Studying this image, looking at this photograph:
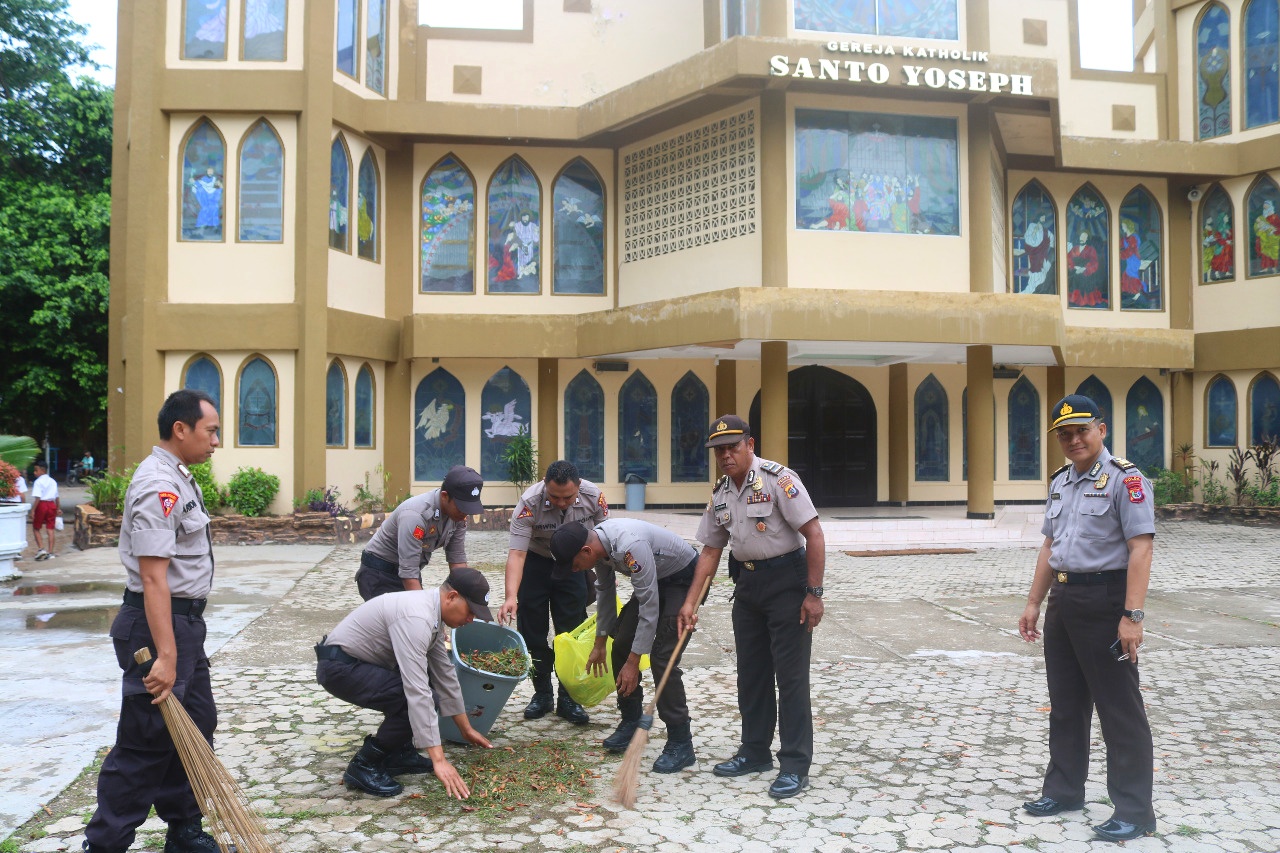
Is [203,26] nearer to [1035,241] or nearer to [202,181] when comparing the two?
[202,181]

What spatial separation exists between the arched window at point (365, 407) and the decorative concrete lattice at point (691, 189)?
498 centimetres

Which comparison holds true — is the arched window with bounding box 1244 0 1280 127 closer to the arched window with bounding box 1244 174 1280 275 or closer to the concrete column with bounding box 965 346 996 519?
the arched window with bounding box 1244 174 1280 275

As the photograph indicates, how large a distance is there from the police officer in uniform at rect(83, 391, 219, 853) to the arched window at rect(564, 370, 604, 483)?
49.0 ft

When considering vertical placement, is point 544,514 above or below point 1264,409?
below

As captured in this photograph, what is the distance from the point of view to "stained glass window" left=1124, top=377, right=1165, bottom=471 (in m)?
20.7

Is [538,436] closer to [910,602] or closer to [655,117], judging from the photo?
[655,117]

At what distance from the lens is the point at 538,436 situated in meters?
19.0

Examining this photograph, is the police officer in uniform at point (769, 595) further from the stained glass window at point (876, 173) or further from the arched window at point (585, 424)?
the arched window at point (585, 424)

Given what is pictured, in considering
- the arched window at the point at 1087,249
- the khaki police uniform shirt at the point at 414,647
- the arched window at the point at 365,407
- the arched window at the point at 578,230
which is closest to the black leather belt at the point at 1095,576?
the khaki police uniform shirt at the point at 414,647

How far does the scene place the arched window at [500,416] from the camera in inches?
744

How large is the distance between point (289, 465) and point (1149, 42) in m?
19.4

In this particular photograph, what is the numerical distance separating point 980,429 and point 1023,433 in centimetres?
549

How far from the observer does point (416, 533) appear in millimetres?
5660

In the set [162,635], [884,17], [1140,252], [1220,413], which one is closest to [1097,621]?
[162,635]
